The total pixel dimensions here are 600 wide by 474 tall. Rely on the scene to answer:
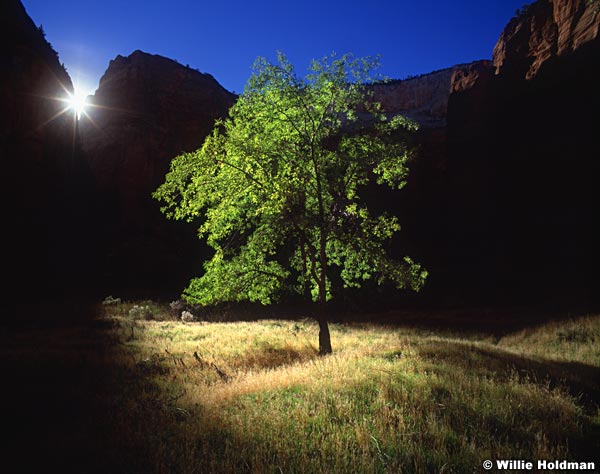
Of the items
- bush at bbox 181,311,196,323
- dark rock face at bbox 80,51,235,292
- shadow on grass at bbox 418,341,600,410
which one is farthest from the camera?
dark rock face at bbox 80,51,235,292

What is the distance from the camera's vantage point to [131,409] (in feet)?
21.4

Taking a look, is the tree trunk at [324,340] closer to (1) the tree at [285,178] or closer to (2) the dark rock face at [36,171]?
(1) the tree at [285,178]

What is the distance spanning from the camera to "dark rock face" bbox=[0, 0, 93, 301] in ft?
103

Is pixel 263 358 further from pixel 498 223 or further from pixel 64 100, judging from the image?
pixel 64 100

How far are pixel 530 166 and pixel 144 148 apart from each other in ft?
167

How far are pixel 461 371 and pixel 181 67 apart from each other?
59117 millimetres

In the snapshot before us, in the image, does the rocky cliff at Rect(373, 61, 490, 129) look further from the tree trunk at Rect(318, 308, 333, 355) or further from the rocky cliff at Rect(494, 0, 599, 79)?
the tree trunk at Rect(318, 308, 333, 355)

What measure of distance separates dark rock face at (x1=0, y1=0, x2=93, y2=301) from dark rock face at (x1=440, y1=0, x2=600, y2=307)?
45904 mm

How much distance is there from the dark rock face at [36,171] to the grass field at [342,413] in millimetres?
29550

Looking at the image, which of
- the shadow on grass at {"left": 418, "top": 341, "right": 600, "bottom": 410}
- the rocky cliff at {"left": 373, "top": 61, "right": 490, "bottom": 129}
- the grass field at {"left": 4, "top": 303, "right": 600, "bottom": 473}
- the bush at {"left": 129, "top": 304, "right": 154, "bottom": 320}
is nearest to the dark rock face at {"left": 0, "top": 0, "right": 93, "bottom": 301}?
the bush at {"left": 129, "top": 304, "right": 154, "bottom": 320}

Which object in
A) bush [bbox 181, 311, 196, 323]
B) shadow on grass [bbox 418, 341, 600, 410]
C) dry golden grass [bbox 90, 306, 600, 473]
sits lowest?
bush [bbox 181, 311, 196, 323]

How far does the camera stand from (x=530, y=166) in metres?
38.4

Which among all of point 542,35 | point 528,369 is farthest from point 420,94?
point 528,369

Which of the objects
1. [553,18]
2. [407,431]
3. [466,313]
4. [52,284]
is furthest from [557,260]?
[52,284]
